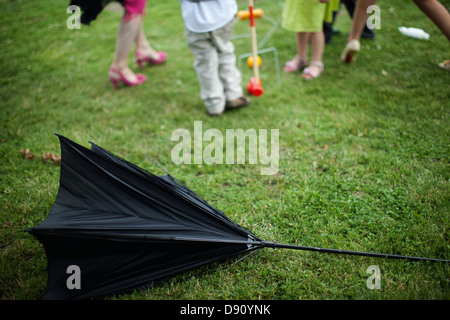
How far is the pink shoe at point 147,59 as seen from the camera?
13.4 feet

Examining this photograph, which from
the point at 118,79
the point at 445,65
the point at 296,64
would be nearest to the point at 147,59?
the point at 118,79

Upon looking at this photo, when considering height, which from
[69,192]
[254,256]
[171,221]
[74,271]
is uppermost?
[69,192]

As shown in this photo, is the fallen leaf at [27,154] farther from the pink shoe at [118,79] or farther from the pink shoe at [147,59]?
the pink shoe at [147,59]

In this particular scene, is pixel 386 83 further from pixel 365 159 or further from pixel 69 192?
pixel 69 192

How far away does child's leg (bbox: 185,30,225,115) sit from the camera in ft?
9.00

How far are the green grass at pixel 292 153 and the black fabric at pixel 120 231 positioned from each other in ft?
0.54

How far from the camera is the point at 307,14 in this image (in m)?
3.28

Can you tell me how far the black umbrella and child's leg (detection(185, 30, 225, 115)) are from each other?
1527mm

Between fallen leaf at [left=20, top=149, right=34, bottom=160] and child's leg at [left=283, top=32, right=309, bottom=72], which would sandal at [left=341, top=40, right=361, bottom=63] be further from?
fallen leaf at [left=20, top=149, right=34, bottom=160]

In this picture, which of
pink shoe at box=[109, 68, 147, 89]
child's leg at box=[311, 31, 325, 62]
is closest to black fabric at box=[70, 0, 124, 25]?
pink shoe at box=[109, 68, 147, 89]

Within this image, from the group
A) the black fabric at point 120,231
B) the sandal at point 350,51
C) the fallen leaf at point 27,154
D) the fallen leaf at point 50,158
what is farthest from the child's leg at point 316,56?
the fallen leaf at point 27,154
